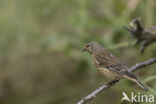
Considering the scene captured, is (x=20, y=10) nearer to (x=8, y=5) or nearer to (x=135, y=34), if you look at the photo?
(x=8, y=5)

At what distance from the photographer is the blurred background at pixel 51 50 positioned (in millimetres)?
7383

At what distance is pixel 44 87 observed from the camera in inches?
332

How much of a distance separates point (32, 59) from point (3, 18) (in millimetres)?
664

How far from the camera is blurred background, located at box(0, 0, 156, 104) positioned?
738cm

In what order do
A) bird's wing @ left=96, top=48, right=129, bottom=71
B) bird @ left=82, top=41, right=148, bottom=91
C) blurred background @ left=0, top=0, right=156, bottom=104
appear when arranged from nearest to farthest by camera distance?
bird @ left=82, top=41, right=148, bottom=91, bird's wing @ left=96, top=48, right=129, bottom=71, blurred background @ left=0, top=0, right=156, bottom=104

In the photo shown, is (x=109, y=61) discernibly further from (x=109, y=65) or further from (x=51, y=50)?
(x=51, y=50)

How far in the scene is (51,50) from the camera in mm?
8266

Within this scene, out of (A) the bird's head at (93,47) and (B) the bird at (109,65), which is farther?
(A) the bird's head at (93,47)

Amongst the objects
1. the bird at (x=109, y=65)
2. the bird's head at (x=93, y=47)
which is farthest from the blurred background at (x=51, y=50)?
the bird at (x=109, y=65)

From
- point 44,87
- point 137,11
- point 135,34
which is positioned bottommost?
point 135,34

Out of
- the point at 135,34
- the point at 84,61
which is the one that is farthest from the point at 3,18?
the point at 135,34

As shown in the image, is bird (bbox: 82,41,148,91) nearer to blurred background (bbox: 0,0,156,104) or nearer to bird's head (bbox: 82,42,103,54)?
bird's head (bbox: 82,42,103,54)

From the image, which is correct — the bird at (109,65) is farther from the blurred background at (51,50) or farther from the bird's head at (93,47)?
the blurred background at (51,50)

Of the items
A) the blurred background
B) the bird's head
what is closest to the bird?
the bird's head
